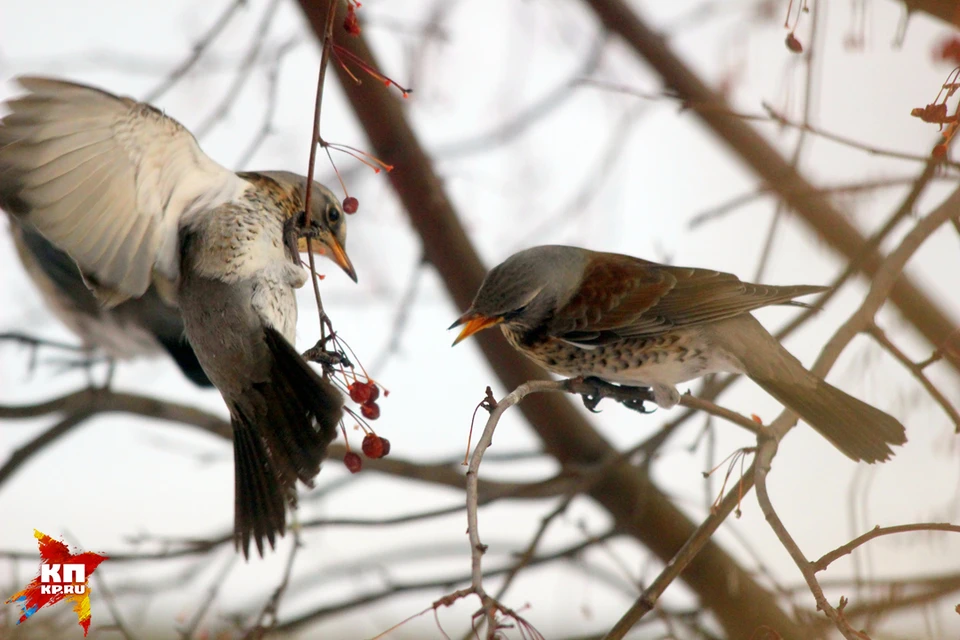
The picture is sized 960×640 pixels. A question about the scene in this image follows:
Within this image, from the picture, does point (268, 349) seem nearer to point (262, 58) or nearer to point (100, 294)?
point (100, 294)

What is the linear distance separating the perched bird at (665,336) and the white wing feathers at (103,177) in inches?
21.6

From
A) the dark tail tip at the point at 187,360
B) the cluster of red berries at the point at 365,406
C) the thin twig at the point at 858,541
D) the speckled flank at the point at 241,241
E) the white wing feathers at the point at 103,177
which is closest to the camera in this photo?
the thin twig at the point at 858,541

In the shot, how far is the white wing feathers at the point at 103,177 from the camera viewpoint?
3.96ft

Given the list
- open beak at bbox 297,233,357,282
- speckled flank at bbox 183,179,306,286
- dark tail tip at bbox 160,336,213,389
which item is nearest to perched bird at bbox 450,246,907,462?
open beak at bbox 297,233,357,282

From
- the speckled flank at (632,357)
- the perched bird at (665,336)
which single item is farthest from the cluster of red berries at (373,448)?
the speckled flank at (632,357)

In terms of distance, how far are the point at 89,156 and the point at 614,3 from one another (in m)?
1.97

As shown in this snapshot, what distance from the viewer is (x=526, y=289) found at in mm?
1546

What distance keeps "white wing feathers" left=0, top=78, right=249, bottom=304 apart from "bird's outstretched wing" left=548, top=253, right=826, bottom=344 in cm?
70

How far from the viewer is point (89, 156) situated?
1.29 m

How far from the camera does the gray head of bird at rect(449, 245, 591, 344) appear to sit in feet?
4.88

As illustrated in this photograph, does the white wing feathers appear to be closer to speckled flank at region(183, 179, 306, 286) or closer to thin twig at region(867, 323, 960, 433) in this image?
speckled flank at region(183, 179, 306, 286)

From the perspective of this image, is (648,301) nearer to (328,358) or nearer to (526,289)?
(526,289)

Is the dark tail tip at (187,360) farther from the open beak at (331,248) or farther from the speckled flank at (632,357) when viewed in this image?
the speckled flank at (632,357)

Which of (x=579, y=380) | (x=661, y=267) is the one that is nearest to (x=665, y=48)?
(x=661, y=267)
